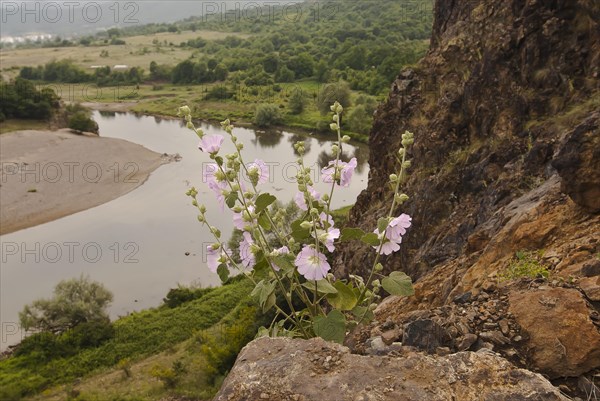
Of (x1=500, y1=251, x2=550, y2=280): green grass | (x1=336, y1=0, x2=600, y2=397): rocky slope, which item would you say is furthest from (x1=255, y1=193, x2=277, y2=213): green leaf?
(x1=500, y1=251, x2=550, y2=280): green grass

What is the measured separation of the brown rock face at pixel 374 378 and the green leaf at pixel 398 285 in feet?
1.46

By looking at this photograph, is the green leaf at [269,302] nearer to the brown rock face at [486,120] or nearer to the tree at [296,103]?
the brown rock face at [486,120]

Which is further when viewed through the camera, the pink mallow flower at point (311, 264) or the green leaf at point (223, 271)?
the green leaf at point (223, 271)

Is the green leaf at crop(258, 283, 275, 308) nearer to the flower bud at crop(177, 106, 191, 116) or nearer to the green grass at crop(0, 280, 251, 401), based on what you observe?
the flower bud at crop(177, 106, 191, 116)

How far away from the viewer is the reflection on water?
27.8 meters

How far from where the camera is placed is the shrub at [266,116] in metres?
66.6

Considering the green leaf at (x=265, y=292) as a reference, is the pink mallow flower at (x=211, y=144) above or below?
above

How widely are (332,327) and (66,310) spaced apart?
2476 centimetres

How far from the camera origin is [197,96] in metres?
86.3

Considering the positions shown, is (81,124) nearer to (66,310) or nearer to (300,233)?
(66,310)

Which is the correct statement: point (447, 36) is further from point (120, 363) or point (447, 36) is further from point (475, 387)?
point (120, 363)

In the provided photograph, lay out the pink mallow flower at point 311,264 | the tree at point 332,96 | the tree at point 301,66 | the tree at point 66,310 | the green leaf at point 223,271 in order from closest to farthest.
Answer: the pink mallow flower at point 311,264
the green leaf at point 223,271
the tree at point 66,310
the tree at point 332,96
the tree at point 301,66

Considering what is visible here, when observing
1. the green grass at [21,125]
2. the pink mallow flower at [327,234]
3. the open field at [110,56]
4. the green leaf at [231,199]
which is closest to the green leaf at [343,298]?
the pink mallow flower at [327,234]

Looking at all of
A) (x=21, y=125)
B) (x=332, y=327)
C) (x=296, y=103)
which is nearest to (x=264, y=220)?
(x=332, y=327)
